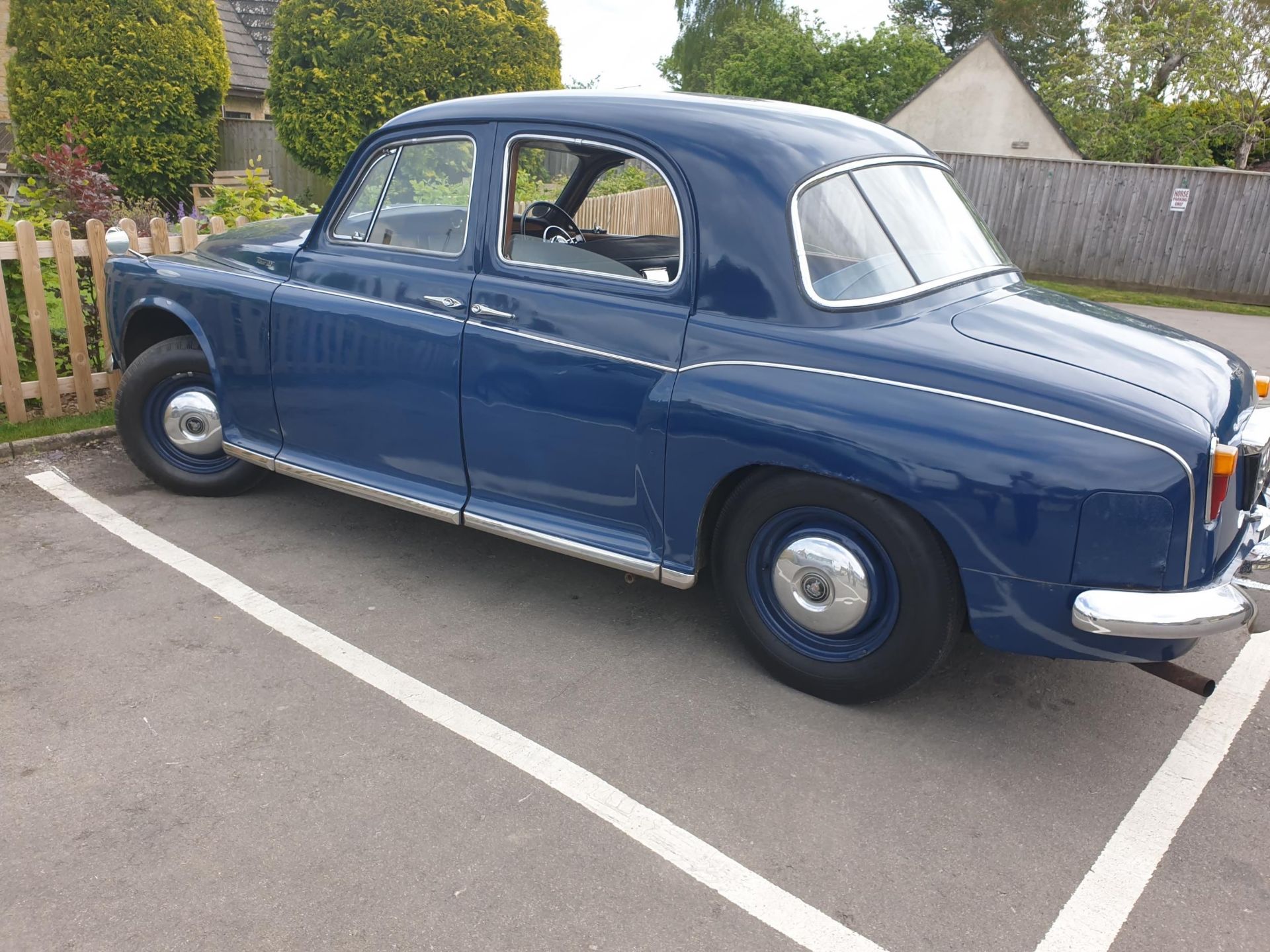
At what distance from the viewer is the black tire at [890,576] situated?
9.71 ft

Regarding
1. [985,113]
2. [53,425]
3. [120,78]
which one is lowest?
[53,425]

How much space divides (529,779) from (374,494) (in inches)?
66.2

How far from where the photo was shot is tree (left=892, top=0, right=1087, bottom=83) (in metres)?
43.4

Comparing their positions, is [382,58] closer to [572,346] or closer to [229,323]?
[229,323]

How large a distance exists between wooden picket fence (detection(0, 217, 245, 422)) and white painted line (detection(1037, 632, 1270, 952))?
5.72 meters

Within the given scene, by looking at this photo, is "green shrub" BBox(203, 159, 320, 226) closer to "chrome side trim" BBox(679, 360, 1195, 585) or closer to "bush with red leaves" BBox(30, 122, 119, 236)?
"bush with red leaves" BBox(30, 122, 119, 236)

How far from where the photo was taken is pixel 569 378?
3480 millimetres

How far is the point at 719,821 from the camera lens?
8.96 ft

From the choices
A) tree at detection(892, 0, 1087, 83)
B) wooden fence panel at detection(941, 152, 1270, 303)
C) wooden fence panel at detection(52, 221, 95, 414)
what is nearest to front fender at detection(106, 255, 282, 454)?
wooden fence panel at detection(52, 221, 95, 414)

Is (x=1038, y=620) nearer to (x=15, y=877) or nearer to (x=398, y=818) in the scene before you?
(x=398, y=818)

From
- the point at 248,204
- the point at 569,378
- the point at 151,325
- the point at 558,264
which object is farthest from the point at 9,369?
the point at 569,378

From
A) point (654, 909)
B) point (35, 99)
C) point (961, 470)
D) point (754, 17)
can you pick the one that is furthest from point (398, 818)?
point (754, 17)

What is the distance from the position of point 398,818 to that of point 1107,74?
29159mm

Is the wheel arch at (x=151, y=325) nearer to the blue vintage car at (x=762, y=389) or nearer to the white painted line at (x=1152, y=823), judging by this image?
the blue vintage car at (x=762, y=389)
